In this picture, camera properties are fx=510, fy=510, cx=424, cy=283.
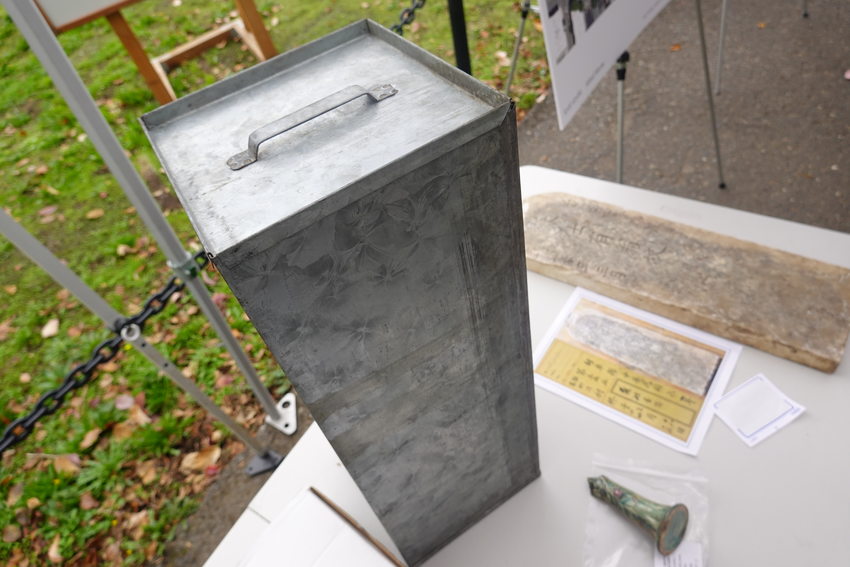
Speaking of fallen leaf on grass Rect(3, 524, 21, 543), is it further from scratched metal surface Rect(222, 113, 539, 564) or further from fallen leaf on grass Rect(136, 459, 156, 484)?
scratched metal surface Rect(222, 113, 539, 564)

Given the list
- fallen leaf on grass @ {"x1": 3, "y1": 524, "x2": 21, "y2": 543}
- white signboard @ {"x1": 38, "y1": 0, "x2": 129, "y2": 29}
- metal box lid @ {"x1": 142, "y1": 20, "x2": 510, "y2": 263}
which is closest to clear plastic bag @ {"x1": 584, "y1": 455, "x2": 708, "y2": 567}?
metal box lid @ {"x1": 142, "y1": 20, "x2": 510, "y2": 263}

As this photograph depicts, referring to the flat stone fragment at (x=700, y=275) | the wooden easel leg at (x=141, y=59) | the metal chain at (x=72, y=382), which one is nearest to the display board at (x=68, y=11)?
the wooden easel leg at (x=141, y=59)

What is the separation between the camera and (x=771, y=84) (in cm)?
289

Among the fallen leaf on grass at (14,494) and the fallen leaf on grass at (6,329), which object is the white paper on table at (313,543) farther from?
the fallen leaf on grass at (6,329)

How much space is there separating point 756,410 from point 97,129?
1555 mm

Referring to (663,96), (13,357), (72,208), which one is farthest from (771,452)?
(72,208)

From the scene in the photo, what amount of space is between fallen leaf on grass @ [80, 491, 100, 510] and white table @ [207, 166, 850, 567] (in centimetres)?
116

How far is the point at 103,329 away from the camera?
2.49 m

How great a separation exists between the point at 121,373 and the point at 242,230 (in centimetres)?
219

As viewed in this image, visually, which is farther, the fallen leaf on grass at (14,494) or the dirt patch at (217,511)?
the fallen leaf on grass at (14,494)

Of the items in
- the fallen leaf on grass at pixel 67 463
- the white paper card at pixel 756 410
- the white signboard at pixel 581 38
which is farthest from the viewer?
the fallen leaf on grass at pixel 67 463

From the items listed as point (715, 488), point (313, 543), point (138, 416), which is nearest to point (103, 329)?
point (138, 416)

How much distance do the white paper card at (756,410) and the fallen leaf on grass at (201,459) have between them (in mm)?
1753

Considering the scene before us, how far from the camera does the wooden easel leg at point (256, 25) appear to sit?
340 cm
